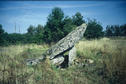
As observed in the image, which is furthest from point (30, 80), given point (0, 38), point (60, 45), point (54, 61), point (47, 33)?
point (0, 38)

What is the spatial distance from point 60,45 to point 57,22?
32.1ft

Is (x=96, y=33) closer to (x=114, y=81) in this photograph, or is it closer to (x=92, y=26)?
(x=92, y=26)

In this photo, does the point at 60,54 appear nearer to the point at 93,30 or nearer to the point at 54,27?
the point at 54,27

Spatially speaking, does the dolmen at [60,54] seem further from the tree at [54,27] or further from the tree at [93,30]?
the tree at [93,30]

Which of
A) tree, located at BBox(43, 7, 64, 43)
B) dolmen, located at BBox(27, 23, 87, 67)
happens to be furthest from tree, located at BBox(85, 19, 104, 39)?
dolmen, located at BBox(27, 23, 87, 67)

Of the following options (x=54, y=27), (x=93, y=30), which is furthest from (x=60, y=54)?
(x=93, y=30)

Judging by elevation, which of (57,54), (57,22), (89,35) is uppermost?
(57,22)

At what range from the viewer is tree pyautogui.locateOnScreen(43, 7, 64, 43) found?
1423 cm

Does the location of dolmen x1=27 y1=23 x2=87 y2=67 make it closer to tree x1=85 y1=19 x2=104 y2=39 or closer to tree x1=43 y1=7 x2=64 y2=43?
tree x1=43 y1=7 x2=64 y2=43

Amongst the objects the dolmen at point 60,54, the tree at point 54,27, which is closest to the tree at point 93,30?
the tree at point 54,27

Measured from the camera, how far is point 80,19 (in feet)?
86.0

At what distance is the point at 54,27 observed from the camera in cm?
1444

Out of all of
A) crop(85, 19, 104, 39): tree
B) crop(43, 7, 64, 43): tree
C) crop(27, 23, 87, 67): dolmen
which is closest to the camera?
crop(27, 23, 87, 67): dolmen

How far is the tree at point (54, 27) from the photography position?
14.2 metres
